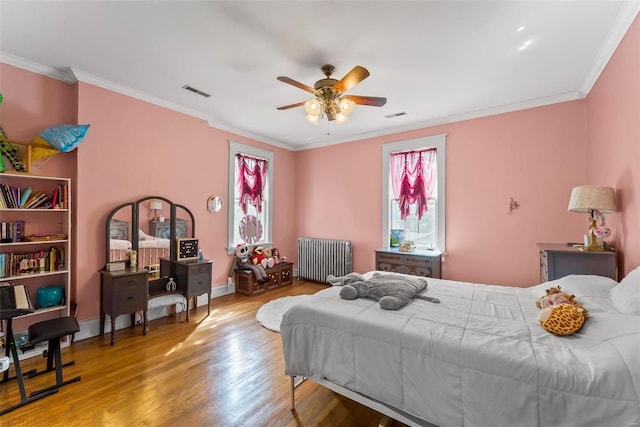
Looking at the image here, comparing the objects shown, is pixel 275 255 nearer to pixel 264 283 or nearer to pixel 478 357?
pixel 264 283

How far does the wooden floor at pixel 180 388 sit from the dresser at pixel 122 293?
0.99 feet

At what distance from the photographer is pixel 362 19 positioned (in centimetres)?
212

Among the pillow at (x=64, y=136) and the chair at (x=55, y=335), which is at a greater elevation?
the pillow at (x=64, y=136)

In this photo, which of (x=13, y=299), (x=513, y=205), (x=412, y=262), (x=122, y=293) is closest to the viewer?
(x=13, y=299)

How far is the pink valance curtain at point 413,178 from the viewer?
4.51 m

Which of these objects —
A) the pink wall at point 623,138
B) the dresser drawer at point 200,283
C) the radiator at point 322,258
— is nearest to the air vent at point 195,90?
the dresser drawer at point 200,283

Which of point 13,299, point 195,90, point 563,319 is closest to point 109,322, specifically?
point 13,299

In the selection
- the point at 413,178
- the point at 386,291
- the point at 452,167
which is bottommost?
the point at 386,291

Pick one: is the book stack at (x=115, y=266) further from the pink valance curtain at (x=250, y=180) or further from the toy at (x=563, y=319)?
the toy at (x=563, y=319)

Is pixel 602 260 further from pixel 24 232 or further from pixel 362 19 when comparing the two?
pixel 24 232

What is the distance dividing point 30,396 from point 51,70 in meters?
3.04

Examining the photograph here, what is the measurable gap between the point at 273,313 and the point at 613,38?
4.45 metres

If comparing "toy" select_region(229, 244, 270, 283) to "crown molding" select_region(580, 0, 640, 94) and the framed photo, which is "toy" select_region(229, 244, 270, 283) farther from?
"crown molding" select_region(580, 0, 640, 94)

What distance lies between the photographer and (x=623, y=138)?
7.71 feet
